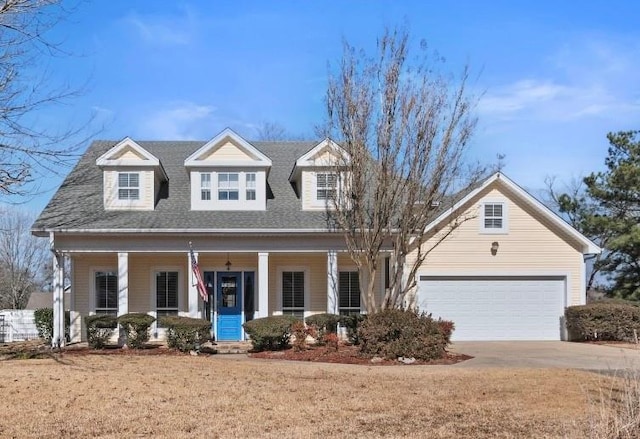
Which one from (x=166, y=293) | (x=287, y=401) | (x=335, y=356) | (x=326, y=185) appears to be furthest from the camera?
(x=166, y=293)

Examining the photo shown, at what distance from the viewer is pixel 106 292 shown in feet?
71.1

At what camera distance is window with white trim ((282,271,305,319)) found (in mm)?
21562

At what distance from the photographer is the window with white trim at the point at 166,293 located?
21344mm

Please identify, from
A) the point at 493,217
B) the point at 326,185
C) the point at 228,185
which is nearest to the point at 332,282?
the point at 326,185

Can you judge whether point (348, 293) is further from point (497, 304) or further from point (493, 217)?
point (493, 217)

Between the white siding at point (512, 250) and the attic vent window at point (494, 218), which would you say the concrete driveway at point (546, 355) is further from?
the attic vent window at point (494, 218)

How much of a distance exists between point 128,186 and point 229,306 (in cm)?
491

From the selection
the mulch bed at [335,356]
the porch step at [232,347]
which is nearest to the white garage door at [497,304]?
the mulch bed at [335,356]

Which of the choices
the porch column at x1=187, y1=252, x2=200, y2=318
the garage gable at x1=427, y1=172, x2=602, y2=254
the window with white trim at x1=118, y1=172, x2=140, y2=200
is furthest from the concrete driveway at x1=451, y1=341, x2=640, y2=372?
the window with white trim at x1=118, y1=172, x2=140, y2=200

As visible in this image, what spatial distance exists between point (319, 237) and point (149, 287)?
19.0 feet

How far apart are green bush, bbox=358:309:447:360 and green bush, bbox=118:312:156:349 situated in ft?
20.0

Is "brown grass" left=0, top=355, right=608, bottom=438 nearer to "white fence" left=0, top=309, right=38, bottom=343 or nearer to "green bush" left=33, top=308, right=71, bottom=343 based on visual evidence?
"green bush" left=33, top=308, right=71, bottom=343

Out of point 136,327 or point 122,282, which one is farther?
point 122,282

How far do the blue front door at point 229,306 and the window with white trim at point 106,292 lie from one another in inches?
132
